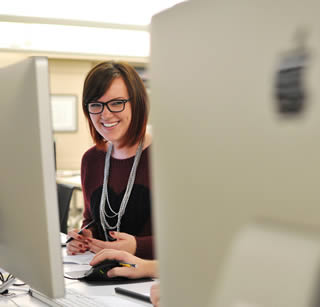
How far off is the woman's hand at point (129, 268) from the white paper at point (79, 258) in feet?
0.59

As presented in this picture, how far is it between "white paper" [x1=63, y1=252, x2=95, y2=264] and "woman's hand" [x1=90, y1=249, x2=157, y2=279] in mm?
180

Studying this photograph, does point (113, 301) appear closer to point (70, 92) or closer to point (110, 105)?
point (110, 105)

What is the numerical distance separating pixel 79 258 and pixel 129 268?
0.35 metres

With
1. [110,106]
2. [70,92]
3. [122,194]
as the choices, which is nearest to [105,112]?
[110,106]

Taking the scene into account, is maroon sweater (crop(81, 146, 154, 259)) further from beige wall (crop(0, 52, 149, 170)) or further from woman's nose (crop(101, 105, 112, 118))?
beige wall (crop(0, 52, 149, 170))

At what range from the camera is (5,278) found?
1548 millimetres

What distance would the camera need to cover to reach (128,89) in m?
1.96

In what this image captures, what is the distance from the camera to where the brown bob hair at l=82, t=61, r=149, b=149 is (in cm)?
192

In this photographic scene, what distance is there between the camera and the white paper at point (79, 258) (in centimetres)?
172

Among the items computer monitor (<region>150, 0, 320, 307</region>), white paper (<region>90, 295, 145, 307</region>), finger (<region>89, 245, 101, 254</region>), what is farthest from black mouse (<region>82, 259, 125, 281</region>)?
computer monitor (<region>150, 0, 320, 307</region>)

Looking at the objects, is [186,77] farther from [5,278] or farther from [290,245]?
[5,278]

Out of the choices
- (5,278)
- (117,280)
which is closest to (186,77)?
(117,280)

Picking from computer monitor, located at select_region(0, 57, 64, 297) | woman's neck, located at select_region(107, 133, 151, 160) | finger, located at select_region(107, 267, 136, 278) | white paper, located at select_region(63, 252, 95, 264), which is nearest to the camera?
computer monitor, located at select_region(0, 57, 64, 297)

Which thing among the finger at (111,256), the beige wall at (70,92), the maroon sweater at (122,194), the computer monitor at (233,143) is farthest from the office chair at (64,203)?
the beige wall at (70,92)
